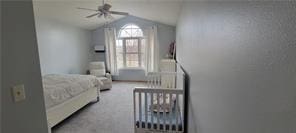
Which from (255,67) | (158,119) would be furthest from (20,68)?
(158,119)

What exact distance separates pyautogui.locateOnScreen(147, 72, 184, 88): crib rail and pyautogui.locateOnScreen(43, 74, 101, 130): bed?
4.88 ft

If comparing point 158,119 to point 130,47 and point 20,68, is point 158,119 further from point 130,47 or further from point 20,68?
point 130,47

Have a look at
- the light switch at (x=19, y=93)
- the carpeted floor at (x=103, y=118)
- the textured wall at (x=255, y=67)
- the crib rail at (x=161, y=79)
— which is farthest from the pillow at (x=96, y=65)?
the textured wall at (x=255, y=67)

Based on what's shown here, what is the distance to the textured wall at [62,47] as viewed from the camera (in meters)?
4.52

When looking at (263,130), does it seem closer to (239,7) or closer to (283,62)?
(283,62)

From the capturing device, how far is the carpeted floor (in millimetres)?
2885

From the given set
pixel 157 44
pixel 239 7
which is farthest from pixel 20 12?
pixel 157 44

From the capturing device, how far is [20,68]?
1.13 metres

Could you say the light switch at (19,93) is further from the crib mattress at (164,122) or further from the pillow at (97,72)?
the pillow at (97,72)

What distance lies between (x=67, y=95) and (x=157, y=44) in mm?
3992

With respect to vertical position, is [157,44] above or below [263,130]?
above

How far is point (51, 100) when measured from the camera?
2.73 meters

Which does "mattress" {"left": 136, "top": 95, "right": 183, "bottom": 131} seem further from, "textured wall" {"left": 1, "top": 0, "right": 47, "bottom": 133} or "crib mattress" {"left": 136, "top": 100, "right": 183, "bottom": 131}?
"textured wall" {"left": 1, "top": 0, "right": 47, "bottom": 133}

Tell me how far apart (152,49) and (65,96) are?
3927mm
